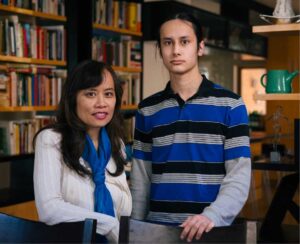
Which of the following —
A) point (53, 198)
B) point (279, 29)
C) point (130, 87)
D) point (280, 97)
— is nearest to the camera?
point (53, 198)

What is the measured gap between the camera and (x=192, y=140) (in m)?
1.63

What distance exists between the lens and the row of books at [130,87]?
5215mm

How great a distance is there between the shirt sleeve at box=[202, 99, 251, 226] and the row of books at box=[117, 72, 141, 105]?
3.60 meters

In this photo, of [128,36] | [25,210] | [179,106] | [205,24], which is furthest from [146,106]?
[205,24]

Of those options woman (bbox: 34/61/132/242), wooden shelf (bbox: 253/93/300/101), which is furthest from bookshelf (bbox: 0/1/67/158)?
woman (bbox: 34/61/132/242)

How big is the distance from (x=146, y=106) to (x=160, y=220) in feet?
1.11

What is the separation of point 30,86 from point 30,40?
1.08 feet

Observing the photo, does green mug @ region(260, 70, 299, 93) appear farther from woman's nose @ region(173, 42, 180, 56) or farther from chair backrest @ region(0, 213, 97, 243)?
chair backrest @ region(0, 213, 97, 243)

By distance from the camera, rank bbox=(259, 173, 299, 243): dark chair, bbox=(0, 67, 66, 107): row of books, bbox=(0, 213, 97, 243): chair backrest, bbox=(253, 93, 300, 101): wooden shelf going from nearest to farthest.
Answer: bbox=(0, 213, 97, 243): chair backrest < bbox=(253, 93, 300, 101): wooden shelf < bbox=(259, 173, 299, 243): dark chair < bbox=(0, 67, 66, 107): row of books

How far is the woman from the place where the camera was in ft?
4.71

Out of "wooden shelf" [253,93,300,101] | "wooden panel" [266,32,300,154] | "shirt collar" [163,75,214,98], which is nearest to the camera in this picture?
"shirt collar" [163,75,214,98]

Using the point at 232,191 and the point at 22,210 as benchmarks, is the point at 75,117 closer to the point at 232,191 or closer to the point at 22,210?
the point at 232,191

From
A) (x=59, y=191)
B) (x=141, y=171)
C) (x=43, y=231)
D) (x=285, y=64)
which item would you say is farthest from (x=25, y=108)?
(x=285, y=64)

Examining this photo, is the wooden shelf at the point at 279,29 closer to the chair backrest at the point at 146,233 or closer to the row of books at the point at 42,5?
the chair backrest at the point at 146,233
